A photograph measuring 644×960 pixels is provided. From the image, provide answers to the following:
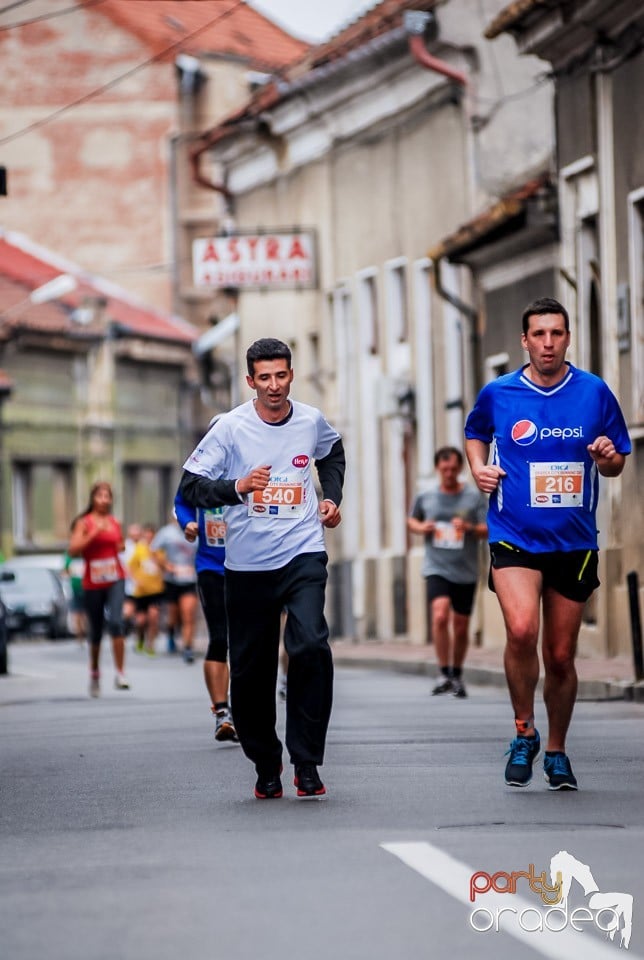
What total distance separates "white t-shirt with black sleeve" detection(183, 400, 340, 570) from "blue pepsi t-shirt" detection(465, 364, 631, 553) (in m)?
0.80

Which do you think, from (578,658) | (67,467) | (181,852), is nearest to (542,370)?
(181,852)

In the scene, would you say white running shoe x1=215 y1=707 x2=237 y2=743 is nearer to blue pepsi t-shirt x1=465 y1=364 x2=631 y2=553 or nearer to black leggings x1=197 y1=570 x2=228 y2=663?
black leggings x1=197 y1=570 x2=228 y2=663

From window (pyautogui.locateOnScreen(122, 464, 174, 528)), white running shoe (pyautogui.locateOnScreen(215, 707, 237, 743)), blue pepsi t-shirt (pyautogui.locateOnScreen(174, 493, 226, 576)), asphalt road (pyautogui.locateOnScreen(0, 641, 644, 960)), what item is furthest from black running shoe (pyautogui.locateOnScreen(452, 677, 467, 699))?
window (pyautogui.locateOnScreen(122, 464, 174, 528))

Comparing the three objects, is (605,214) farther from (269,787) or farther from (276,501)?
(269,787)

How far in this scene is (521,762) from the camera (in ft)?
35.7

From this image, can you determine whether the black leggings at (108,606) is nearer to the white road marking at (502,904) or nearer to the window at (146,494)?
the white road marking at (502,904)

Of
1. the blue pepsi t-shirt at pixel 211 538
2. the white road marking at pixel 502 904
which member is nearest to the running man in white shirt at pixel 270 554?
the white road marking at pixel 502 904

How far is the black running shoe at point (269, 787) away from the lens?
35.9ft

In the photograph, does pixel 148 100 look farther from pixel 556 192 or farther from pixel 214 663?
pixel 214 663

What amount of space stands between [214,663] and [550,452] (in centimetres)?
485

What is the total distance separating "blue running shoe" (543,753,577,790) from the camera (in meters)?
10.8

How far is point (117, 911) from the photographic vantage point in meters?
7.53

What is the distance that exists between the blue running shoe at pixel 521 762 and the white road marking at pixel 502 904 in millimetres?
2053

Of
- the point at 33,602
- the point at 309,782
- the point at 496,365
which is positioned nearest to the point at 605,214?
the point at 496,365
